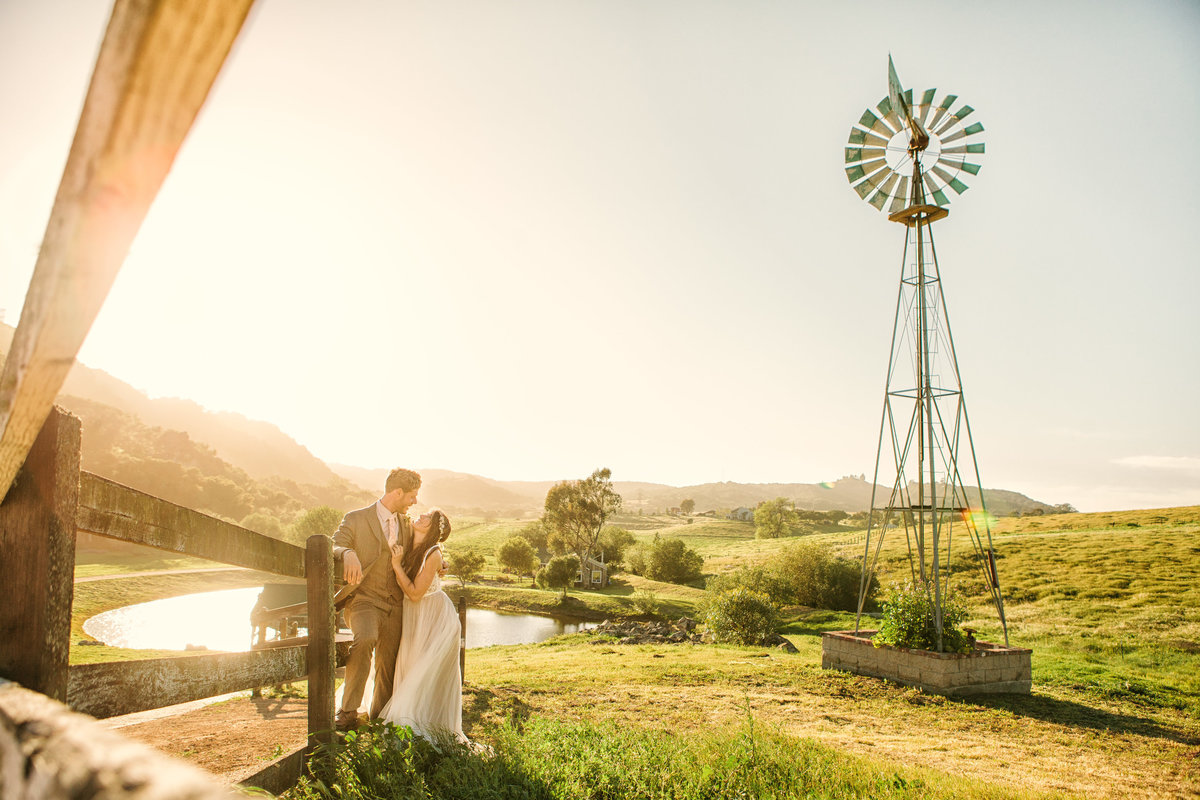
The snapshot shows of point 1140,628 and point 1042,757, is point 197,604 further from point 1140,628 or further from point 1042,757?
point 1140,628

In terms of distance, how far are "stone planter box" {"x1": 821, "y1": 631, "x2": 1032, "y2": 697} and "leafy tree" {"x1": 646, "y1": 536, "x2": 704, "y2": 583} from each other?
164 ft

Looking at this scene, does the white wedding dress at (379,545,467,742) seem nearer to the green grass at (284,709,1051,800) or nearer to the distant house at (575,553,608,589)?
the green grass at (284,709,1051,800)

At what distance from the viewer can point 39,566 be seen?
1.64 m

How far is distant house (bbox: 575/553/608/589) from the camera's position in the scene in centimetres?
6131

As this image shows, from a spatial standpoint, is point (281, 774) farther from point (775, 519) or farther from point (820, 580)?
point (775, 519)

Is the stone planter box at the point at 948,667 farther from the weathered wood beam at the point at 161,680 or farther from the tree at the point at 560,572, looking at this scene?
the tree at the point at 560,572

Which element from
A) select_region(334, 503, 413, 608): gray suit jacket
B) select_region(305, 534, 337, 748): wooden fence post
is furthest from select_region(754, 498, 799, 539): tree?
select_region(305, 534, 337, 748): wooden fence post

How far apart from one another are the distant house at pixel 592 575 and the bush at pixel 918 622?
4874cm

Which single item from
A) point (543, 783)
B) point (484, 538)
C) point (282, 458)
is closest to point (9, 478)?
point (543, 783)

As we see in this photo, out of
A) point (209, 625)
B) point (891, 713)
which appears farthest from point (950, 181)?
point (209, 625)

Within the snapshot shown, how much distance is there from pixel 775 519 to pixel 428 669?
96719 millimetres

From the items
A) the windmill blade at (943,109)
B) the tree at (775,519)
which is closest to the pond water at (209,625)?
the windmill blade at (943,109)

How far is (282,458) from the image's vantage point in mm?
179125

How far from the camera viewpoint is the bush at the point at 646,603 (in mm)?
41875
